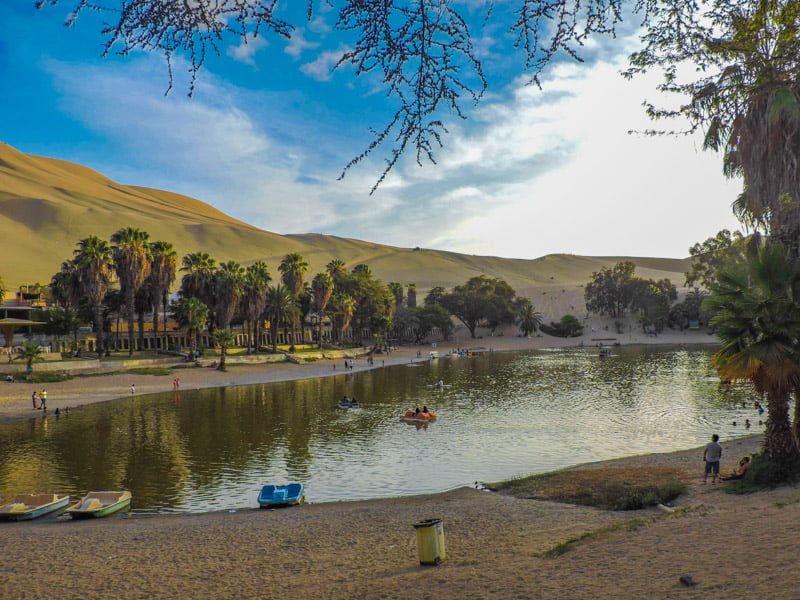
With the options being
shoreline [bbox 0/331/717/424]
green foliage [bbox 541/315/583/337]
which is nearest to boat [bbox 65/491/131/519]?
shoreline [bbox 0/331/717/424]

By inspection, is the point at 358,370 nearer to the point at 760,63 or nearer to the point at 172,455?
the point at 172,455

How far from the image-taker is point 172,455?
90.3 feet

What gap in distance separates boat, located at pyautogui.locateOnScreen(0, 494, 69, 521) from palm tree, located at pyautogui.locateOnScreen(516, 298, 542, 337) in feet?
418

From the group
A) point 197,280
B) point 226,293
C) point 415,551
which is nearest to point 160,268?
point 197,280

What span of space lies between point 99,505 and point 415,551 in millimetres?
11509

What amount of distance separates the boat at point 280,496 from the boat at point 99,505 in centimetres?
445

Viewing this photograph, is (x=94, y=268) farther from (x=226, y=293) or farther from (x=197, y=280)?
(x=226, y=293)

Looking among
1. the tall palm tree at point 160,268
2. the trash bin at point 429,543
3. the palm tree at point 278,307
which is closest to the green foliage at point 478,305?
the palm tree at point 278,307

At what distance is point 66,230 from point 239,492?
203m

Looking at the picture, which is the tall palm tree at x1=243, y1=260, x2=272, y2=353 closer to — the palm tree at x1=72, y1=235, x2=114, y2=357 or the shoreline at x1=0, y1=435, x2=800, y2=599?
the palm tree at x1=72, y1=235, x2=114, y2=357

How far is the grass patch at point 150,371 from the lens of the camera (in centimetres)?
5675

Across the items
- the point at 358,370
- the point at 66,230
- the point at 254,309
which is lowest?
the point at 358,370

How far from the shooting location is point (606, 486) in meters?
17.9

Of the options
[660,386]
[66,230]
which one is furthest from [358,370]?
[66,230]
